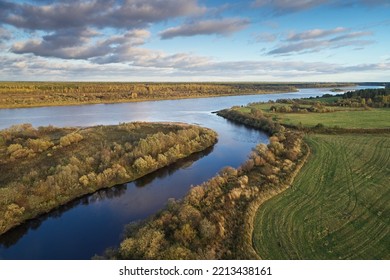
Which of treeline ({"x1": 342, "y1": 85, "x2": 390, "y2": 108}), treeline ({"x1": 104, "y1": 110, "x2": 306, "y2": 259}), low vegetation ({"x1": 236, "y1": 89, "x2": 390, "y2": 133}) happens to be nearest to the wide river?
treeline ({"x1": 104, "y1": 110, "x2": 306, "y2": 259})

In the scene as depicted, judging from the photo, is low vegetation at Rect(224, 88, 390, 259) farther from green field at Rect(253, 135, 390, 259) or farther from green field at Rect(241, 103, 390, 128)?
green field at Rect(241, 103, 390, 128)

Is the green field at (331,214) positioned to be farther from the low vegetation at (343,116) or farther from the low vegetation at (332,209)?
the low vegetation at (343,116)

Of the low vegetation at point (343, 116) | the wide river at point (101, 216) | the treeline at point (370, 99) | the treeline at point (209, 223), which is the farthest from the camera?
the treeline at point (370, 99)

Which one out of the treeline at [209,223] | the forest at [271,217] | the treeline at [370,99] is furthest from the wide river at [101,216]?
the treeline at [370,99]

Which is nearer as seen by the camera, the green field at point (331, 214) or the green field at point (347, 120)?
the green field at point (331, 214)

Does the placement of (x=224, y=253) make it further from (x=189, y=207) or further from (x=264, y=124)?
(x=264, y=124)

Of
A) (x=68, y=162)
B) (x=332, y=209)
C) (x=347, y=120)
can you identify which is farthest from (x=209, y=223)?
(x=347, y=120)

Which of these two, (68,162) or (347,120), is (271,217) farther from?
(347,120)
